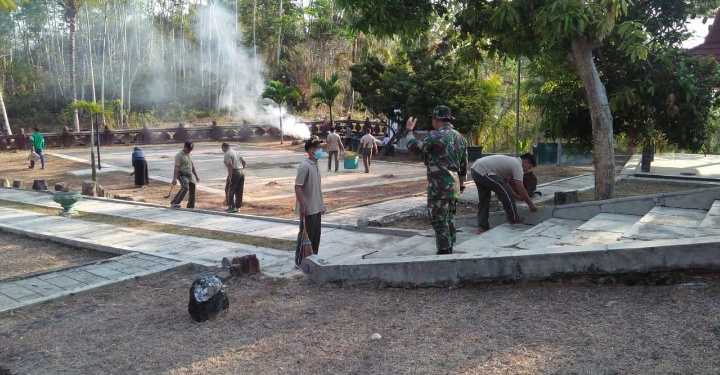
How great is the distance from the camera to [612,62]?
929 cm

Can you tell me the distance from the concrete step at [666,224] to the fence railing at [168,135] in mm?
20945

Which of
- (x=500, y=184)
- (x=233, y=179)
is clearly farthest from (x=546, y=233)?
(x=233, y=179)

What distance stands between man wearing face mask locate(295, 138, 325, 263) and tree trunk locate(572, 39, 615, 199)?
4217 mm

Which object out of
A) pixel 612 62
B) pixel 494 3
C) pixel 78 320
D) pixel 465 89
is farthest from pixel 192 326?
pixel 465 89

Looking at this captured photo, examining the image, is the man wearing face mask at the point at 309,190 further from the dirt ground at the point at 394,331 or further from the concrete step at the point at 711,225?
the concrete step at the point at 711,225

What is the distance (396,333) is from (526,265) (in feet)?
3.96

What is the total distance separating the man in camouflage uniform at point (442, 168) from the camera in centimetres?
537

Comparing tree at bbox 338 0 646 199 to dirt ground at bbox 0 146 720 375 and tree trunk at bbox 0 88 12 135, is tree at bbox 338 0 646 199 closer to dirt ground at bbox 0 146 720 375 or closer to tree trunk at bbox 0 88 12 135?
dirt ground at bbox 0 146 720 375

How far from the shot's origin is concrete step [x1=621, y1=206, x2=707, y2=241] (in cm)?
483

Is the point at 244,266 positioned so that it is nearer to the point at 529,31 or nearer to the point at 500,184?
the point at 500,184

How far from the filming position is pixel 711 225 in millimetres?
4945

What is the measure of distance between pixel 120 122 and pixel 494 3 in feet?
104

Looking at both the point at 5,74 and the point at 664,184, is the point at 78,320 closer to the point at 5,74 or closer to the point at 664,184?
the point at 664,184

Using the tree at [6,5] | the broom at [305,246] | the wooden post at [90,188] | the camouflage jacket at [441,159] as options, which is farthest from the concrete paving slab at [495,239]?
the wooden post at [90,188]
